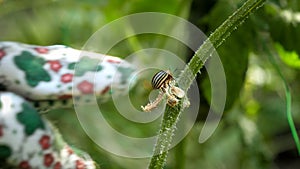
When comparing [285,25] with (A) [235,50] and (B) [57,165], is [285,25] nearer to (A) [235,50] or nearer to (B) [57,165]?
(A) [235,50]

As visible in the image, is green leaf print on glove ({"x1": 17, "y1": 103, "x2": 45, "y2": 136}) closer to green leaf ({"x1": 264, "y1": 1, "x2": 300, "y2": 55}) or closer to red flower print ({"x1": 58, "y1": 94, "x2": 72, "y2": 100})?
red flower print ({"x1": 58, "y1": 94, "x2": 72, "y2": 100})

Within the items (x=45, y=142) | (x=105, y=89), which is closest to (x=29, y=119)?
(x=45, y=142)

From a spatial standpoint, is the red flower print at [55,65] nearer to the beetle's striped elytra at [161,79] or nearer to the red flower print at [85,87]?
the red flower print at [85,87]

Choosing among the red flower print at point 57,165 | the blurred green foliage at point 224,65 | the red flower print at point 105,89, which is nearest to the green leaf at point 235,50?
the blurred green foliage at point 224,65

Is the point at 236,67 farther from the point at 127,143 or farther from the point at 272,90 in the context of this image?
the point at 272,90

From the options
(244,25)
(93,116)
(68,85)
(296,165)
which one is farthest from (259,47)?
(296,165)

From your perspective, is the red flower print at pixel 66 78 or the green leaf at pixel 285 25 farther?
the green leaf at pixel 285 25
